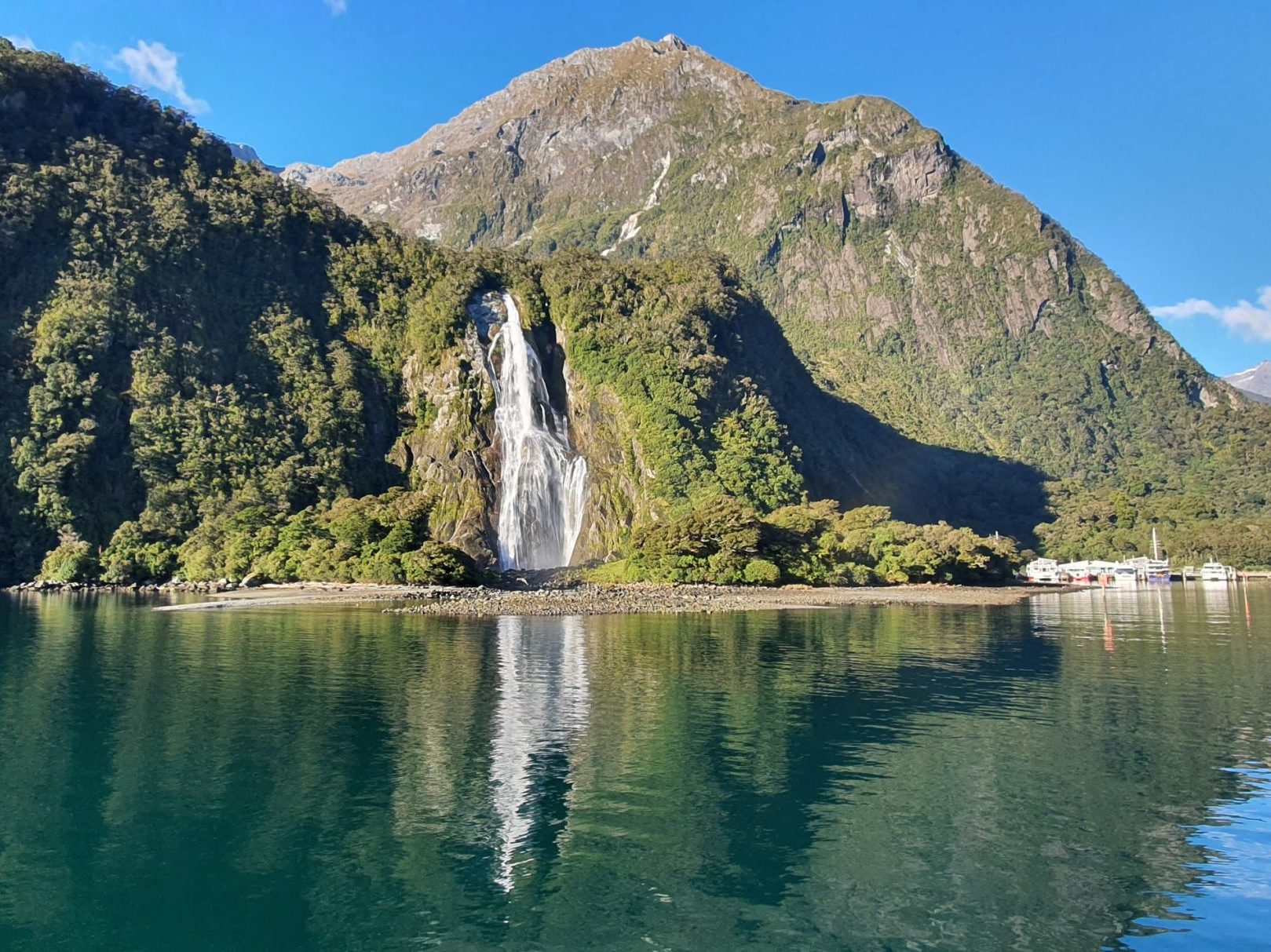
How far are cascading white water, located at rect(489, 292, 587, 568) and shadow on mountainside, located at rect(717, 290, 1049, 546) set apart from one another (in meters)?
25.1

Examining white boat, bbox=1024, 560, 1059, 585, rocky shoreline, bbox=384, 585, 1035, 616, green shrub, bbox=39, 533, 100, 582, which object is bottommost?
rocky shoreline, bbox=384, 585, 1035, 616

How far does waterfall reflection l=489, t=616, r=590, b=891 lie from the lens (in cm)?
1703

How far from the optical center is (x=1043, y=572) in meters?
110

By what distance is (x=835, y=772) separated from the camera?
67.6 feet

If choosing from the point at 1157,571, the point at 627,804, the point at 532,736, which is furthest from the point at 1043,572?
the point at 627,804

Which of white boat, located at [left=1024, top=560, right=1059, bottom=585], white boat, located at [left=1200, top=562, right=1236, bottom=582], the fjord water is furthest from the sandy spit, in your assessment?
white boat, located at [left=1200, top=562, right=1236, bottom=582]

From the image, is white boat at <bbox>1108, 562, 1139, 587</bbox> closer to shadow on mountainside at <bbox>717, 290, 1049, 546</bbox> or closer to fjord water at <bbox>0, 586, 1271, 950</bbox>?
shadow on mountainside at <bbox>717, 290, 1049, 546</bbox>

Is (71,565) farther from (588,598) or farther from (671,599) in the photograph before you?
Answer: (671,599)

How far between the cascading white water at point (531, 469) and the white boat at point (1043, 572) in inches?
2088

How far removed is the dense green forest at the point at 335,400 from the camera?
266ft

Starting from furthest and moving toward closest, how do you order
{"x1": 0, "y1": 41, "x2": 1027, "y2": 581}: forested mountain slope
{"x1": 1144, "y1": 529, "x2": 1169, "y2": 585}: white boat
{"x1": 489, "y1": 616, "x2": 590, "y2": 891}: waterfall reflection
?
{"x1": 1144, "y1": 529, "x2": 1169, "y2": 585}: white boat → {"x1": 0, "y1": 41, "x2": 1027, "y2": 581}: forested mountain slope → {"x1": 489, "y1": 616, "x2": 590, "y2": 891}: waterfall reflection

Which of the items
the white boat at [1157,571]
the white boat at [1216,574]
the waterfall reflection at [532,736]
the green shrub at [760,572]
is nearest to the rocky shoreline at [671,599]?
the green shrub at [760,572]

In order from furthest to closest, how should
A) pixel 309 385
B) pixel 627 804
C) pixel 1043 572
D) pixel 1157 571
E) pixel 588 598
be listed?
pixel 1157 571 < pixel 1043 572 < pixel 309 385 < pixel 588 598 < pixel 627 804

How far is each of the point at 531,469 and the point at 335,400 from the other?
22.7m
